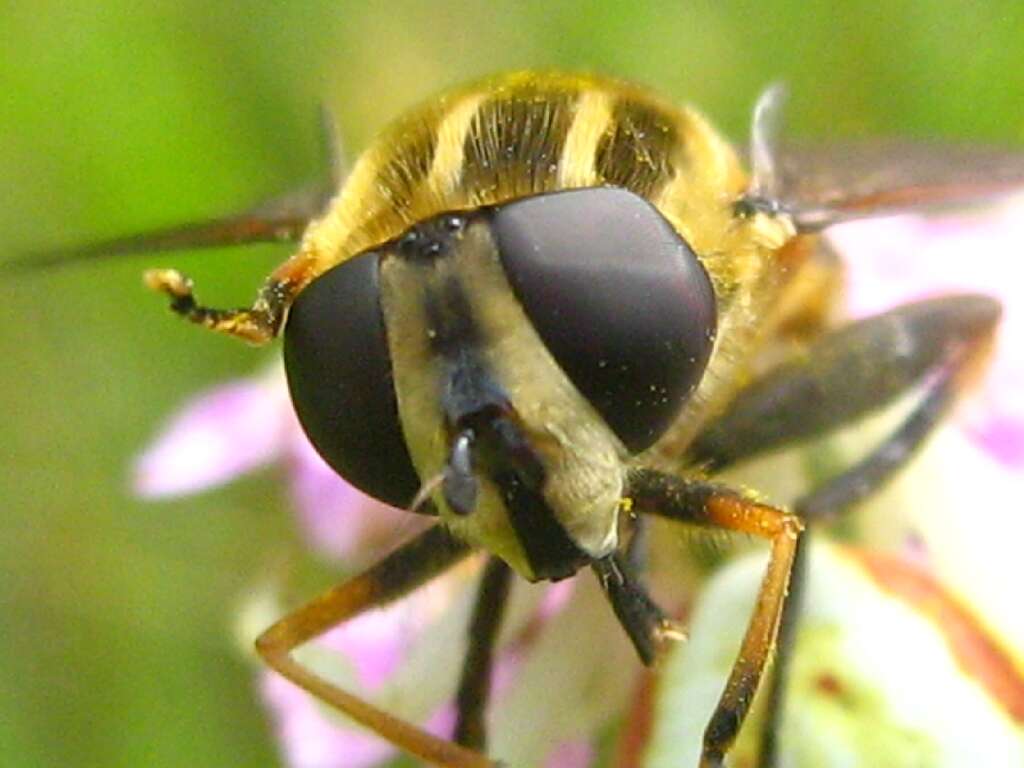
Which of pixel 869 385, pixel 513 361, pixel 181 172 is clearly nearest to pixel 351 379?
pixel 513 361

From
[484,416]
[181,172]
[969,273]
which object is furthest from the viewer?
[181,172]

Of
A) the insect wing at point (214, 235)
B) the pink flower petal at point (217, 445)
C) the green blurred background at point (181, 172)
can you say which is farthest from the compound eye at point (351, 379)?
the green blurred background at point (181, 172)

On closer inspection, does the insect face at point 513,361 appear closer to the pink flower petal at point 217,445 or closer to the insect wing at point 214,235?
the insect wing at point 214,235

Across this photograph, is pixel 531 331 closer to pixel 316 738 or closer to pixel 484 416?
pixel 484 416

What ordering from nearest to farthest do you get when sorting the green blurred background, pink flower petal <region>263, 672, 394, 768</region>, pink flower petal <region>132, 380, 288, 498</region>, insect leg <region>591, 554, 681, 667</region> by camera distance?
insect leg <region>591, 554, 681, 667</region> < pink flower petal <region>263, 672, 394, 768</region> < pink flower petal <region>132, 380, 288, 498</region> < the green blurred background

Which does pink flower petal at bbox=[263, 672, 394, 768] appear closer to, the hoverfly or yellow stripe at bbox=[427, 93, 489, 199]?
the hoverfly

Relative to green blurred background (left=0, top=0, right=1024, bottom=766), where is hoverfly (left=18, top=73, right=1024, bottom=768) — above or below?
above

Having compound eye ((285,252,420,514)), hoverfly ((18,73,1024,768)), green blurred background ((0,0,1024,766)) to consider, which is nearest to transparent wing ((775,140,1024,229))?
hoverfly ((18,73,1024,768))

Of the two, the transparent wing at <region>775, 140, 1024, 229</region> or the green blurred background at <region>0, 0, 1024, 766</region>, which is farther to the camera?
the green blurred background at <region>0, 0, 1024, 766</region>
